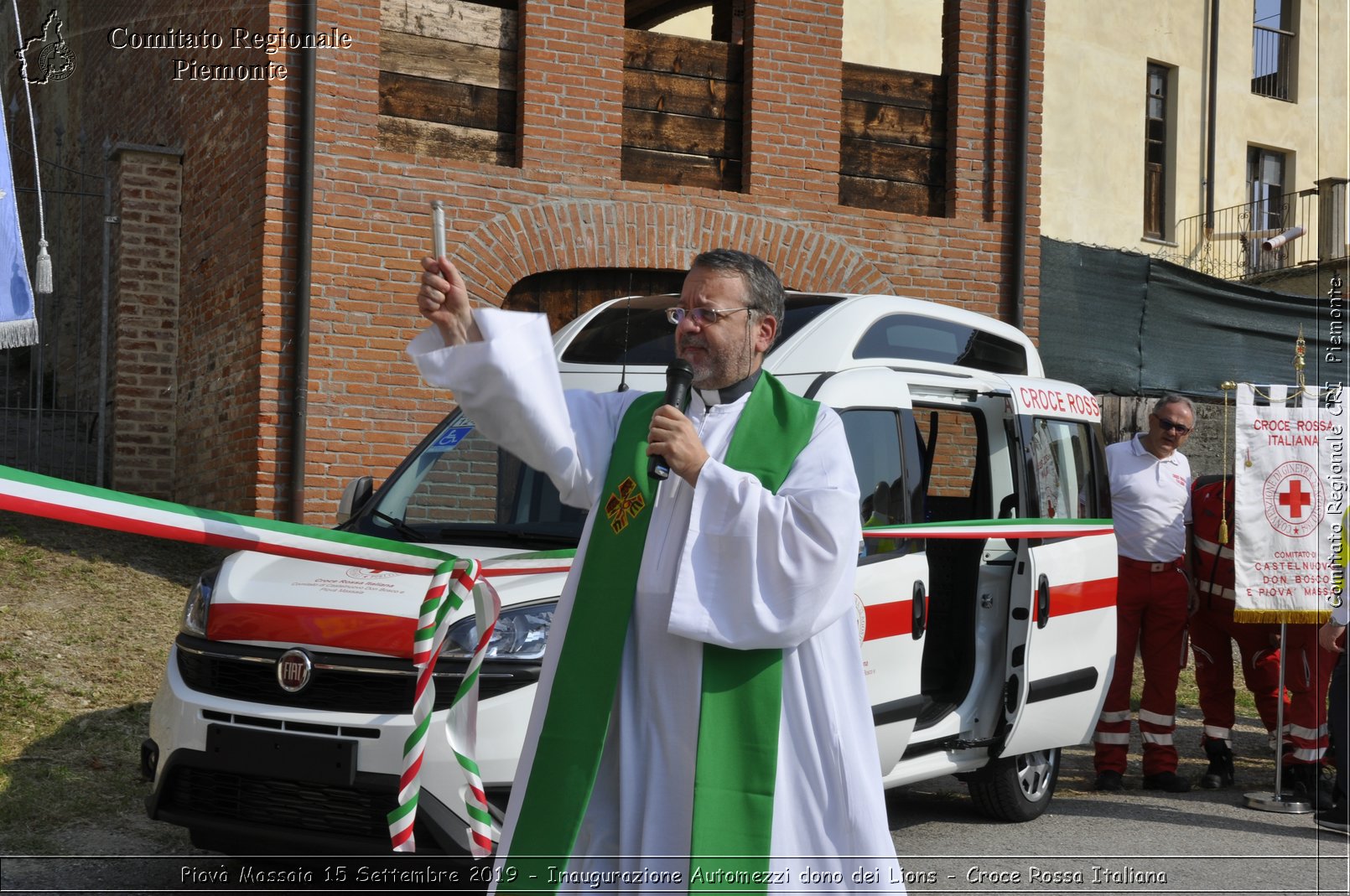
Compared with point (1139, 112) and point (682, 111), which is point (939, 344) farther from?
point (1139, 112)

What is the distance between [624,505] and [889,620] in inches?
115

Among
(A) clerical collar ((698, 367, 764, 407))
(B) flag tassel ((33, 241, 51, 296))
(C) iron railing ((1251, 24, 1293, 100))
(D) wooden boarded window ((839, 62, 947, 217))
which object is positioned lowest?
(A) clerical collar ((698, 367, 764, 407))

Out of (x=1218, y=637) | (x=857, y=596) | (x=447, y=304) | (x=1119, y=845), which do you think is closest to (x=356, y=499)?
(x=857, y=596)

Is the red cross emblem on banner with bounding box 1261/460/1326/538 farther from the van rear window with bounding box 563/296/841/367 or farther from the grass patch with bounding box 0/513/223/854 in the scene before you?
the grass patch with bounding box 0/513/223/854

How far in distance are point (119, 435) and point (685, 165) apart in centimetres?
545

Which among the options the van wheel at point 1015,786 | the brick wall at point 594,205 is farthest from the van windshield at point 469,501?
the brick wall at point 594,205

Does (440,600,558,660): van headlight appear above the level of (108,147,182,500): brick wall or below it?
below

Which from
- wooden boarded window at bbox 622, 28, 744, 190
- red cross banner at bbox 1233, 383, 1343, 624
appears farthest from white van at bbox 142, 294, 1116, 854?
wooden boarded window at bbox 622, 28, 744, 190

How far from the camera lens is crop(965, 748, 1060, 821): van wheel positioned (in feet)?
24.4

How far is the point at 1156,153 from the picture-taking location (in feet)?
86.9

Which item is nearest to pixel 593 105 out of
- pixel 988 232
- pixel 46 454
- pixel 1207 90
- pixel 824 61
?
pixel 824 61

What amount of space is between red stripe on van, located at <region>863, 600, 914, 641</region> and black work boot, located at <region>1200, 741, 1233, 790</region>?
3.54m

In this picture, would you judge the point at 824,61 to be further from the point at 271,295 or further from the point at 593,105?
the point at 271,295

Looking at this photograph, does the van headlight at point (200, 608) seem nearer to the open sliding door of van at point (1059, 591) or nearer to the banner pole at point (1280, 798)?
the open sliding door of van at point (1059, 591)
